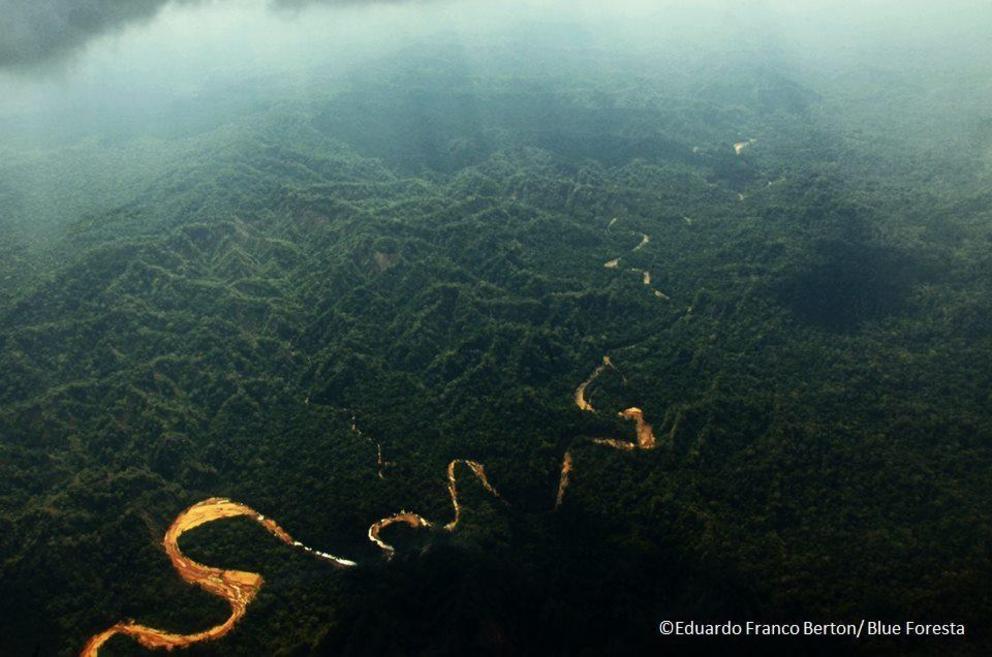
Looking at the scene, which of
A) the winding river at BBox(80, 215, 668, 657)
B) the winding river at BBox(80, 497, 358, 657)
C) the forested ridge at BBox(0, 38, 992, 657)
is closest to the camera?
the winding river at BBox(80, 497, 358, 657)

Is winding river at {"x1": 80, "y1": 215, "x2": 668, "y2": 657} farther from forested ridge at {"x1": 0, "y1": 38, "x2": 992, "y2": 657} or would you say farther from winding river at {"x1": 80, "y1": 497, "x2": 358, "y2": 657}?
forested ridge at {"x1": 0, "y1": 38, "x2": 992, "y2": 657}

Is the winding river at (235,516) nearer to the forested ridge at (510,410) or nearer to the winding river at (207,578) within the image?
the winding river at (207,578)

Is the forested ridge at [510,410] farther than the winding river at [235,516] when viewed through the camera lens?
Yes

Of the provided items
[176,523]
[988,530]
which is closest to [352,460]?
[176,523]

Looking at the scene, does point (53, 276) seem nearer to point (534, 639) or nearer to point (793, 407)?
point (534, 639)

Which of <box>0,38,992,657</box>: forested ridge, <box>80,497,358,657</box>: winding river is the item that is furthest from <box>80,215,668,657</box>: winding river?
<box>0,38,992,657</box>: forested ridge

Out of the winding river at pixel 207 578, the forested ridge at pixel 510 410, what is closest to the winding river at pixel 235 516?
the winding river at pixel 207 578

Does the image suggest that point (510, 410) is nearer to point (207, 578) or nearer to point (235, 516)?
point (235, 516)

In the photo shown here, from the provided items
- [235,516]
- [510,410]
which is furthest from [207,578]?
[510,410]

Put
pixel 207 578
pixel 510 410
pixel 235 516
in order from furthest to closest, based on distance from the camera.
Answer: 1. pixel 510 410
2. pixel 235 516
3. pixel 207 578
